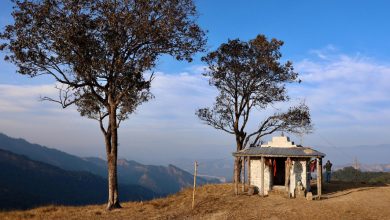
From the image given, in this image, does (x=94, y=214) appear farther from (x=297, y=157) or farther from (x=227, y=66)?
(x=227, y=66)

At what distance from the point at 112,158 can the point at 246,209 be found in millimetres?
10498

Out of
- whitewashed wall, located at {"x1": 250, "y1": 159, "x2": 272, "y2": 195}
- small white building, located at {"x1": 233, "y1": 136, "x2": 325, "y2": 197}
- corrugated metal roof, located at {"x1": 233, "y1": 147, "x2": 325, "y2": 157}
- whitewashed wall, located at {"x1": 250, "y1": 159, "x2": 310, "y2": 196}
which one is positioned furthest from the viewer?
whitewashed wall, located at {"x1": 250, "y1": 159, "x2": 272, "y2": 195}

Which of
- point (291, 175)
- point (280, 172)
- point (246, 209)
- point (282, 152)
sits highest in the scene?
point (282, 152)

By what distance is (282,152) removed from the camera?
99.3 feet

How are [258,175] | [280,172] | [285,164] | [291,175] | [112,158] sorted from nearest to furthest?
[112,158] < [291,175] < [285,164] < [258,175] < [280,172]

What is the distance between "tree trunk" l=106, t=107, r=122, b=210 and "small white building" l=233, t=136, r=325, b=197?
9.53 metres

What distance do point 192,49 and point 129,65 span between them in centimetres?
498

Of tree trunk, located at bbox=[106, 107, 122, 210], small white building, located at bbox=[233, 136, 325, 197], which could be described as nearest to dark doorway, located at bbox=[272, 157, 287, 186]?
small white building, located at bbox=[233, 136, 325, 197]

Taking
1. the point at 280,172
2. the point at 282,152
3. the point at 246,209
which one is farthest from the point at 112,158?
the point at 280,172

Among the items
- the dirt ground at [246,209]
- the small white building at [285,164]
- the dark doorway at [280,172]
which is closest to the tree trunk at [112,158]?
the dirt ground at [246,209]

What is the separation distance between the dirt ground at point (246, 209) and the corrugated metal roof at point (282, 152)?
311cm

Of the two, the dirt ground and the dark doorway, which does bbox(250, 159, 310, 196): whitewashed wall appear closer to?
the dirt ground

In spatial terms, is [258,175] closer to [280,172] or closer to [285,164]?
[285,164]

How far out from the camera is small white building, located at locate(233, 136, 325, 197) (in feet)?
98.1
